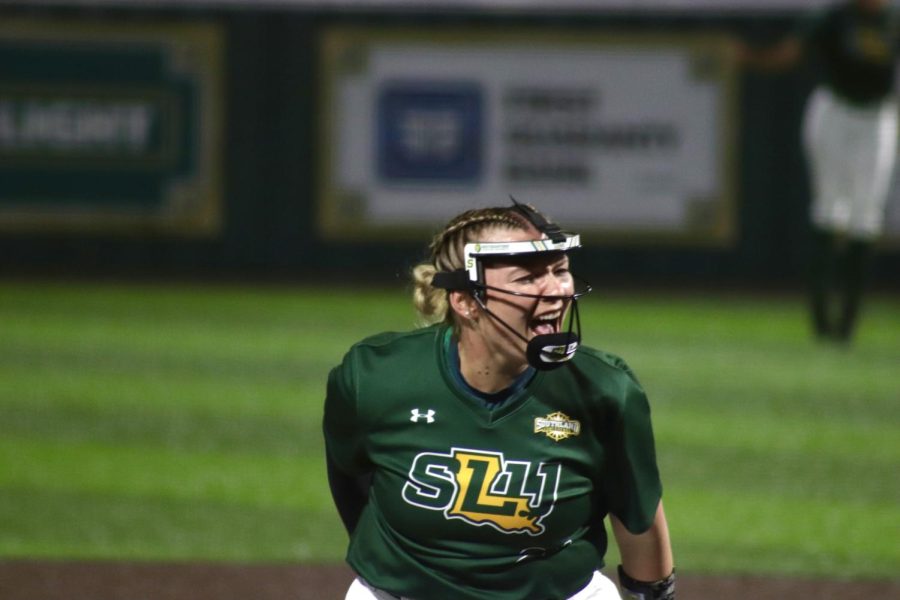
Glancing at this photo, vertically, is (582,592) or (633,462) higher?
(633,462)

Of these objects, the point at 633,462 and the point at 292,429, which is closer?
the point at 633,462

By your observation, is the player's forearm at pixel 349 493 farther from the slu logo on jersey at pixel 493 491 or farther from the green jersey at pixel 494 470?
the slu logo on jersey at pixel 493 491

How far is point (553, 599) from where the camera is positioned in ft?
11.9

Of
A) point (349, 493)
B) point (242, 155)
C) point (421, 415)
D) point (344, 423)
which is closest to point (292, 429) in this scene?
point (349, 493)

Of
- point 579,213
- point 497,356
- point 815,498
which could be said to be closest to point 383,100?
point 579,213

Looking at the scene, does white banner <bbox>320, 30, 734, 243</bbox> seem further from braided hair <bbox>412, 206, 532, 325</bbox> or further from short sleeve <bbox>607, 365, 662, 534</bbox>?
short sleeve <bbox>607, 365, 662, 534</bbox>

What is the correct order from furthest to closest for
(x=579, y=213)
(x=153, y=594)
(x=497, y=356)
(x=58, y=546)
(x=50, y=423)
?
(x=579, y=213) → (x=50, y=423) → (x=58, y=546) → (x=153, y=594) → (x=497, y=356)

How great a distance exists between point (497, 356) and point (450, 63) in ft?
45.4

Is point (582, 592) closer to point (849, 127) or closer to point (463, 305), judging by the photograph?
point (463, 305)

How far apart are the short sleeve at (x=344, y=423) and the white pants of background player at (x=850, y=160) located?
28.5 ft

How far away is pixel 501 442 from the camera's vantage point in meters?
3.57

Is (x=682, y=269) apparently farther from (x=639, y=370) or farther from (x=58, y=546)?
(x=58, y=546)

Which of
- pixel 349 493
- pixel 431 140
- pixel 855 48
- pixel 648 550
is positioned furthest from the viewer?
pixel 431 140

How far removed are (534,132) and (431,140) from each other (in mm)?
1033
